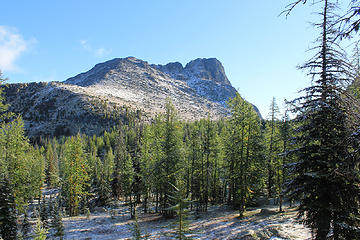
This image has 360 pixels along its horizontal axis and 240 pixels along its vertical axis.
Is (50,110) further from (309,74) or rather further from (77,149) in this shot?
(309,74)

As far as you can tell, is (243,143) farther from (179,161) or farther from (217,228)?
(217,228)

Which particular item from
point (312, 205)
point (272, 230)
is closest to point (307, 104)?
point (312, 205)

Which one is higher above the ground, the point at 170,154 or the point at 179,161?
the point at 170,154

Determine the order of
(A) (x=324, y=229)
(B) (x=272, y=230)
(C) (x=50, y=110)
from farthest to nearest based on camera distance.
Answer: (C) (x=50, y=110) < (B) (x=272, y=230) < (A) (x=324, y=229)

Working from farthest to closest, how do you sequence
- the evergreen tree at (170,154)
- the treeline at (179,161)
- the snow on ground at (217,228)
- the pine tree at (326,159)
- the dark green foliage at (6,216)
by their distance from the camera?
1. the evergreen tree at (170,154)
2. the treeline at (179,161)
3. the snow on ground at (217,228)
4. the dark green foliage at (6,216)
5. the pine tree at (326,159)

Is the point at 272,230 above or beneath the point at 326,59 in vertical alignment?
beneath

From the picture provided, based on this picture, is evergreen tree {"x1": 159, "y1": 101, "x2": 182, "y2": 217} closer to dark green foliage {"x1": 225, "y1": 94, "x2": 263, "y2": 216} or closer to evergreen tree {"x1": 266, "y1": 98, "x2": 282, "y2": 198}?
dark green foliage {"x1": 225, "y1": 94, "x2": 263, "y2": 216}

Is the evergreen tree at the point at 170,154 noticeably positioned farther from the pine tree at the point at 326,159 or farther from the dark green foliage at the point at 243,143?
the pine tree at the point at 326,159

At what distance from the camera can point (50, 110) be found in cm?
17950

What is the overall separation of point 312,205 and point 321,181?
1.23 m

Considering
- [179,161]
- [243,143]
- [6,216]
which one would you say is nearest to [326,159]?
[243,143]

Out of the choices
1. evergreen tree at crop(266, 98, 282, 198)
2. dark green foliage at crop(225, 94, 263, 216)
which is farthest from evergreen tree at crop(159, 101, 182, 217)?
evergreen tree at crop(266, 98, 282, 198)

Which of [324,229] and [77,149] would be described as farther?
[77,149]

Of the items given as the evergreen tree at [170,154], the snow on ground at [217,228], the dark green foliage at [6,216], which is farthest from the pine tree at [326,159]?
the dark green foliage at [6,216]
